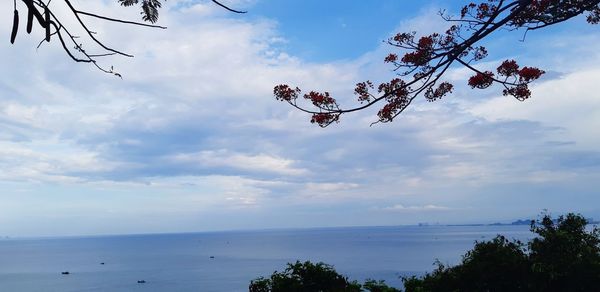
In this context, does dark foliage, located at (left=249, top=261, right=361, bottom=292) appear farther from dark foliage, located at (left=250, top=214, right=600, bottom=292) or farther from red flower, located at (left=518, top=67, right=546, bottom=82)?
red flower, located at (left=518, top=67, right=546, bottom=82)

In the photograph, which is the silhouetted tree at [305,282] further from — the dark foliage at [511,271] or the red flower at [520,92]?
the red flower at [520,92]

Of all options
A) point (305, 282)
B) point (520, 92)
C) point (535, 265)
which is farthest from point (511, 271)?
point (520, 92)

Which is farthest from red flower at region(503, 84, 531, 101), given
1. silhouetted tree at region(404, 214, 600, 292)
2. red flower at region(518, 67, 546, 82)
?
silhouetted tree at region(404, 214, 600, 292)

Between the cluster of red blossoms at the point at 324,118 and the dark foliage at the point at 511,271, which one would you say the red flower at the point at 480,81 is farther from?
the dark foliage at the point at 511,271

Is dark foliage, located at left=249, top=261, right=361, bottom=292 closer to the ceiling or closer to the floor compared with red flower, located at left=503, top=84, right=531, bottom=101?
closer to the floor

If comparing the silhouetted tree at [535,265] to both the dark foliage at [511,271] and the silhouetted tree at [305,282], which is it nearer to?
the dark foliage at [511,271]

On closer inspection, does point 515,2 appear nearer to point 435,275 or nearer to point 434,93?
point 434,93

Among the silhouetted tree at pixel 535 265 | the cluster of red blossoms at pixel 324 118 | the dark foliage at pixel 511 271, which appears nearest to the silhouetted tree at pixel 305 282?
Answer: the dark foliage at pixel 511 271

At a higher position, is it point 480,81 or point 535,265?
point 480,81

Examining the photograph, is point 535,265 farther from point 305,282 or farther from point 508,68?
point 508,68

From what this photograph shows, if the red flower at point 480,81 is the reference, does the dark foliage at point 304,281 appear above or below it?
below

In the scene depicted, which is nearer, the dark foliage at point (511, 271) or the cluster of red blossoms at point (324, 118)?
the cluster of red blossoms at point (324, 118)

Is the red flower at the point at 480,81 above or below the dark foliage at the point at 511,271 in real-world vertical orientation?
above

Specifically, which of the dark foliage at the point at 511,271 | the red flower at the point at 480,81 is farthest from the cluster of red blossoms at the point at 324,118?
the dark foliage at the point at 511,271
